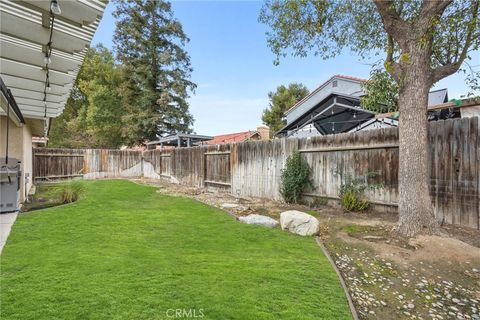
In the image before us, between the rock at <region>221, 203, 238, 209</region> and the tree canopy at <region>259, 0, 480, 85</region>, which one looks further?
the rock at <region>221, 203, 238, 209</region>

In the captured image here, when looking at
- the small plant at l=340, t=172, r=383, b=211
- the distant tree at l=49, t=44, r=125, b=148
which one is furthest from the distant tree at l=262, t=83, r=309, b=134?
the small plant at l=340, t=172, r=383, b=211

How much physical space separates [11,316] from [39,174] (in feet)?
41.9

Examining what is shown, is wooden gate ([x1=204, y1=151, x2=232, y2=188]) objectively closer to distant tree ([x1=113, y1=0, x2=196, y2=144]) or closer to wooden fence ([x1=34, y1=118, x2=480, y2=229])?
wooden fence ([x1=34, y1=118, x2=480, y2=229])

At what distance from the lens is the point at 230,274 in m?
2.71

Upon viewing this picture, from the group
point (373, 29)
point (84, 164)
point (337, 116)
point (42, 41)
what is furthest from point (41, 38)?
point (84, 164)

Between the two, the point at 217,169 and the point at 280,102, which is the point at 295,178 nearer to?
the point at 217,169

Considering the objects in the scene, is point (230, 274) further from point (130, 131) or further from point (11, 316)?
point (130, 131)

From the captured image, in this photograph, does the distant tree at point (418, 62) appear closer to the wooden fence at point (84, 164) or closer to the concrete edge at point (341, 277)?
the concrete edge at point (341, 277)

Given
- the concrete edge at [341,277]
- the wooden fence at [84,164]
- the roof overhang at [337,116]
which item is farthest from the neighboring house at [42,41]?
the wooden fence at [84,164]

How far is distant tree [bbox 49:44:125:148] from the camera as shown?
20.3 metres

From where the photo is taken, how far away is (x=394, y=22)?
4.18 metres

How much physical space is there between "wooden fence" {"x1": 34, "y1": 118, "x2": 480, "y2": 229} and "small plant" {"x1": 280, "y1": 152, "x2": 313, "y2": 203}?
16 centimetres

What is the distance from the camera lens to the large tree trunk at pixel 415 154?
12.5 feet

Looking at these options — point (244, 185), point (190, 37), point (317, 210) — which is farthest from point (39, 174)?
point (190, 37)
